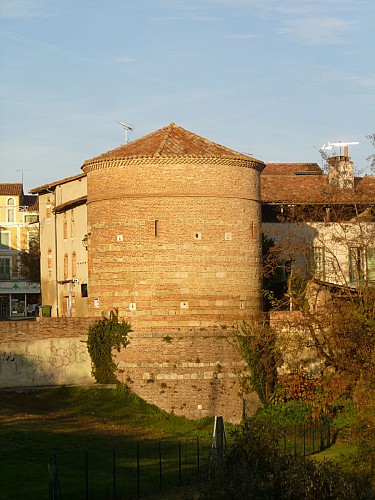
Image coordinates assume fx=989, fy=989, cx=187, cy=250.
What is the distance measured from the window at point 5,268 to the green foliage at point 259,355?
47.6 m

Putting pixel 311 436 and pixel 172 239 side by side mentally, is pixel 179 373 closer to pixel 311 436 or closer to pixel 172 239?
pixel 172 239

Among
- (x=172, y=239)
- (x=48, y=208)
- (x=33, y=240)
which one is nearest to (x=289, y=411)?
(x=172, y=239)

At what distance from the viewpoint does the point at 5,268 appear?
79188 mm

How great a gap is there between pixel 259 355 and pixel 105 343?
5.31 m

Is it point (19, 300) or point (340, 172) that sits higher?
point (340, 172)

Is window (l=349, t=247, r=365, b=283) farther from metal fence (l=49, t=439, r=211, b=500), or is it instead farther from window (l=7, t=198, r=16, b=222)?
window (l=7, t=198, r=16, b=222)

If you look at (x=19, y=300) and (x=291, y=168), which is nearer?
(x=291, y=168)

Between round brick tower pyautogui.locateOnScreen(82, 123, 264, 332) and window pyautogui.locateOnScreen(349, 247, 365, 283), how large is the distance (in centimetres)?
626

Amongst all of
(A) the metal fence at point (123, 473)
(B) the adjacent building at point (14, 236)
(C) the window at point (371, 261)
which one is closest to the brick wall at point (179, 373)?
(A) the metal fence at point (123, 473)

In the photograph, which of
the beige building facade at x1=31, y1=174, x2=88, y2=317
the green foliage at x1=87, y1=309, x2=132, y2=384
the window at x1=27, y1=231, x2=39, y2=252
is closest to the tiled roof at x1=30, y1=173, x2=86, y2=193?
the beige building facade at x1=31, y1=174, x2=88, y2=317

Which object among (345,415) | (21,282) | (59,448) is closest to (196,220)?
(345,415)

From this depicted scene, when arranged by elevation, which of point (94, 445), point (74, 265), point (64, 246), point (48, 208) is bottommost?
point (94, 445)

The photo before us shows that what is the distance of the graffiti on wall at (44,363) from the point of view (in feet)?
108

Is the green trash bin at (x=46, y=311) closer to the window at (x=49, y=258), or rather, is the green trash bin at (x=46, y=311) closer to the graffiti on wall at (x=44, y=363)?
the window at (x=49, y=258)
